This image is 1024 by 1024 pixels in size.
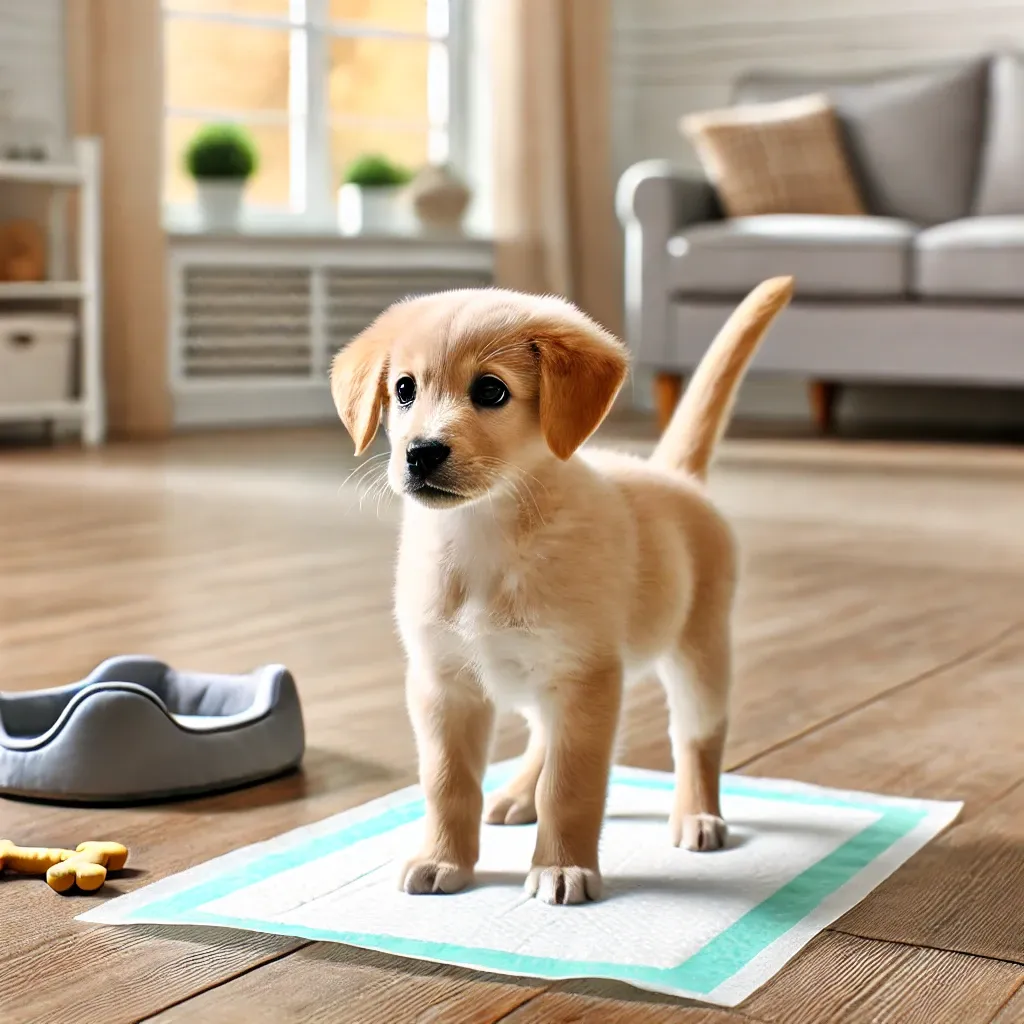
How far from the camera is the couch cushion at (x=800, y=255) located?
4.68m

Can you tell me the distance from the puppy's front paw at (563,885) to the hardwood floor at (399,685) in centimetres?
14

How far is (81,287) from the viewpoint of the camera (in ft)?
15.0

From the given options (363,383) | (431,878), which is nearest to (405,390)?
(363,383)

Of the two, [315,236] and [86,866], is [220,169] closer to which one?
[315,236]

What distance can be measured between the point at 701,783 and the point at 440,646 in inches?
11.5

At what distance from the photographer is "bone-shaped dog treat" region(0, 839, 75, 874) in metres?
1.24

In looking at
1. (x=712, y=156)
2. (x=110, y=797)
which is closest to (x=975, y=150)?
(x=712, y=156)

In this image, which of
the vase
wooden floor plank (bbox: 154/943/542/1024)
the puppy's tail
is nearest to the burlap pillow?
the vase

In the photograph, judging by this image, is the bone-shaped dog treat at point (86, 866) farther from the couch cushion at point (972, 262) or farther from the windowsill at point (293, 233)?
the windowsill at point (293, 233)

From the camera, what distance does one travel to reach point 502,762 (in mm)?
1616

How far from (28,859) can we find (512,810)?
388mm

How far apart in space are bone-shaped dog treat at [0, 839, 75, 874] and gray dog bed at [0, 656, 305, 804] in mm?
179

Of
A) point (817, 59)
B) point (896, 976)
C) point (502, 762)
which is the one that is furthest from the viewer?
point (817, 59)

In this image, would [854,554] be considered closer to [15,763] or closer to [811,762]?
[811,762]
